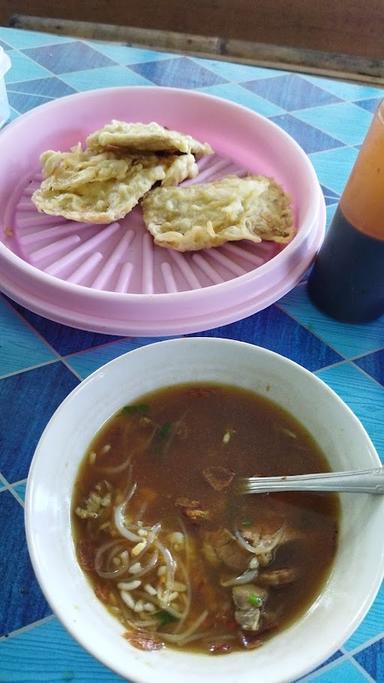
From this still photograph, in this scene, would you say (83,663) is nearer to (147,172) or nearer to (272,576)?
(272,576)

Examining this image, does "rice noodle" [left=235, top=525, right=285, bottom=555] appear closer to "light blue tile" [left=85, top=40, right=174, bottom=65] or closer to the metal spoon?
the metal spoon

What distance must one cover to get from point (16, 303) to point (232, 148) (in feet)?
3.17

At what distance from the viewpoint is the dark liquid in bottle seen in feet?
4.42

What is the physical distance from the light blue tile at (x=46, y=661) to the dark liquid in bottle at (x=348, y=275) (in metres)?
0.99

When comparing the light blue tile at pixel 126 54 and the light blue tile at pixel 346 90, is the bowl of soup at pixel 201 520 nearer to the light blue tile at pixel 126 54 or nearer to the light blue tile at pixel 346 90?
the light blue tile at pixel 346 90

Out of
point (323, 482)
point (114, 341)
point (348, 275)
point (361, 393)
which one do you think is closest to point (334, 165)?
point (348, 275)

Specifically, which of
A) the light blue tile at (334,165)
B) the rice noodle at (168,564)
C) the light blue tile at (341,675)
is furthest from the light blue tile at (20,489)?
the light blue tile at (334,165)

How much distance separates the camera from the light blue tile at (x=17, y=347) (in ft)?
4.39

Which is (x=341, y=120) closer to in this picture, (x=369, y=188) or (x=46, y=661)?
(x=369, y=188)

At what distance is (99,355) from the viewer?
54.3 inches

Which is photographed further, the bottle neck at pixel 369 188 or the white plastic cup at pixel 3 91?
the white plastic cup at pixel 3 91

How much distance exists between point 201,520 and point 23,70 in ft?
6.90

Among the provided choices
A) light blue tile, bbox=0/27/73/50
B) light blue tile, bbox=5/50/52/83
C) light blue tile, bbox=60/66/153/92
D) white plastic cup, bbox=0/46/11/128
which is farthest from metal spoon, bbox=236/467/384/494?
light blue tile, bbox=0/27/73/50

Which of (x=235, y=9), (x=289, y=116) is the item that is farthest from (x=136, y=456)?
(x=235, y=9)
